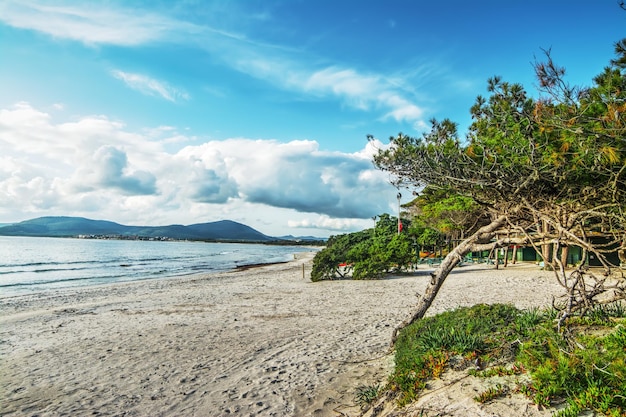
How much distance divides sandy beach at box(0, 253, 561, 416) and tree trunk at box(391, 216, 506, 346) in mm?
972

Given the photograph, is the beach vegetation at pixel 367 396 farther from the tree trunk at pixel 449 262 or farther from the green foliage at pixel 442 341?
the tree trunk at pixel 449 262

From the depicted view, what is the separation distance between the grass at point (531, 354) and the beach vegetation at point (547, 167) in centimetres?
39

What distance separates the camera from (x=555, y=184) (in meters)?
4.86

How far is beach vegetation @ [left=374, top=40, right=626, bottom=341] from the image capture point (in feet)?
13.8

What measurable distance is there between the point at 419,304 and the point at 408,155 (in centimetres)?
297

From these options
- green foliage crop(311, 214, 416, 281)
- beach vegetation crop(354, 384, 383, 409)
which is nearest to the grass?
beach vegetation crop(354, 384, 383, 409)

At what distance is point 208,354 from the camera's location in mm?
8102

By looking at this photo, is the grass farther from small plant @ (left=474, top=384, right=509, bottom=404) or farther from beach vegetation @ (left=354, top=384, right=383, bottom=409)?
beach vegetation @ (left=354, top=384, right=383, bottom=409)

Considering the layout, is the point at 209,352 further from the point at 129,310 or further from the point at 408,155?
the point at 129,310

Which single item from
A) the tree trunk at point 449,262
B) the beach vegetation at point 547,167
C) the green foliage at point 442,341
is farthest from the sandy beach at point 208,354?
the beach vegetation at point 547,167

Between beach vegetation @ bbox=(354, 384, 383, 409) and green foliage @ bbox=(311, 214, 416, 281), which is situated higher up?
green foliage @ bbox=(311, 214, 416, 281)

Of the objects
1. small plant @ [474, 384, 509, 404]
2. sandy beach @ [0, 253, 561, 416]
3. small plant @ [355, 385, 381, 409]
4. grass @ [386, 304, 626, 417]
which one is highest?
grass @ [386, 304, 626, 417]

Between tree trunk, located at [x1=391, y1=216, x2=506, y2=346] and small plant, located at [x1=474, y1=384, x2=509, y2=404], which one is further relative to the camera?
tree trunk, located at [x1=391, y1=216, x2=506, y2=346]

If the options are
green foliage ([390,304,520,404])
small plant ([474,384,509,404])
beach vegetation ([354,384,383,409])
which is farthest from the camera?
beach vegetation ([354,384,383,409])
